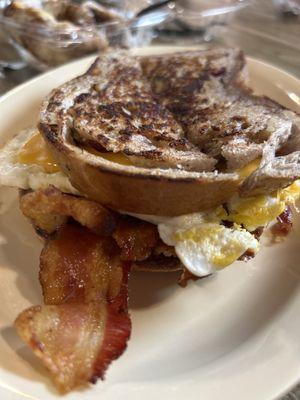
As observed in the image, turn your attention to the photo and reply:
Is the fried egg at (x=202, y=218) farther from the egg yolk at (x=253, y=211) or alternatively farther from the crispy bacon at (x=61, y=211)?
the crispy bacon at (x=61, y=211)

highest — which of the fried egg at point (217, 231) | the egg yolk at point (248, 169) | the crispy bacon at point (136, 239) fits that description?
the egg yolk at point (248, 169)

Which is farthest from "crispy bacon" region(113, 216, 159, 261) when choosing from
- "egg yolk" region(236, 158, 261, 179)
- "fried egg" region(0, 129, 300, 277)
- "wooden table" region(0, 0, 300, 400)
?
"wooden table" region(0, 0, 300, 400)

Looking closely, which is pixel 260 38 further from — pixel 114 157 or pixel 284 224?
pixel 114 157

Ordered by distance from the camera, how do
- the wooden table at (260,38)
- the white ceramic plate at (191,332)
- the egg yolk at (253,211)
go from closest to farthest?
the white ceramic plate at (191,332)
the egg yolk at (253,211)
the wooden table at (260,38)

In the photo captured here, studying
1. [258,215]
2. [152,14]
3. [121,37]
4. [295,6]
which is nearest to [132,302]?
[258,215]

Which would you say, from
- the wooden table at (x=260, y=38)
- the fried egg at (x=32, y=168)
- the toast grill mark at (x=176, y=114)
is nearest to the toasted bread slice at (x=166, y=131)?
the toast grill mark at (x=176, y=114)

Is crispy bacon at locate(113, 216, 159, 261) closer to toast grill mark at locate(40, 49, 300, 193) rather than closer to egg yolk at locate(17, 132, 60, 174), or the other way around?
toast grill mark at locate(40, 49, 300, 193)
